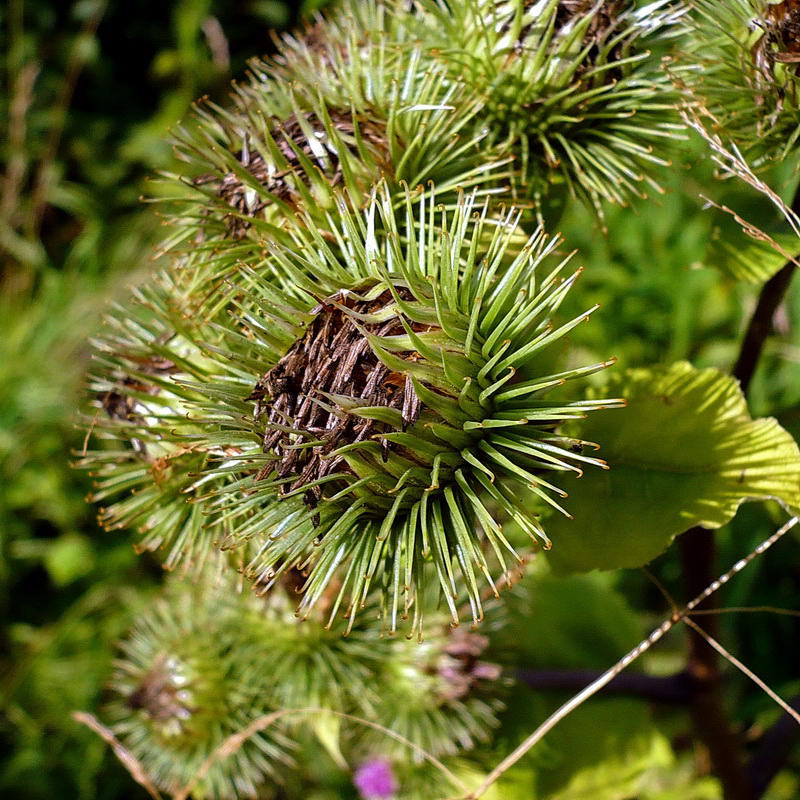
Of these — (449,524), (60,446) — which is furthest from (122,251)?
(449,524)

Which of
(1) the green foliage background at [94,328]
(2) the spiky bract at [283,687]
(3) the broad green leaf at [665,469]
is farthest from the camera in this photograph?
(1) the green foliage background at [94,328]

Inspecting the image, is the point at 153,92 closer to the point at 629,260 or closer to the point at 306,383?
the point at 629,260

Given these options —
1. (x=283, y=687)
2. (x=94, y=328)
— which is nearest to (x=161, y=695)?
(x=283, y=687)

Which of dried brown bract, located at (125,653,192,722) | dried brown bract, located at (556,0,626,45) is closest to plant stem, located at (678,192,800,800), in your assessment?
dried brown bract, located at (556,0,626,45)

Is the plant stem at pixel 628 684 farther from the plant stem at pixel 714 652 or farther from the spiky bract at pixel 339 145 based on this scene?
the spiky bract at pixel 339 145

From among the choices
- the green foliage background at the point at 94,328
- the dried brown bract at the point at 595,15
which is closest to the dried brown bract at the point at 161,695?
the green foliage background at the point at 94,328

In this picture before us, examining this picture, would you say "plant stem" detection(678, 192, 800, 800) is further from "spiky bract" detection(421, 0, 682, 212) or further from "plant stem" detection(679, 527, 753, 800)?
"spiky bract" detection(421, 0, 682, 212)

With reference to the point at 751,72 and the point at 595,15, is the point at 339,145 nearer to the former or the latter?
the point at 595,15
